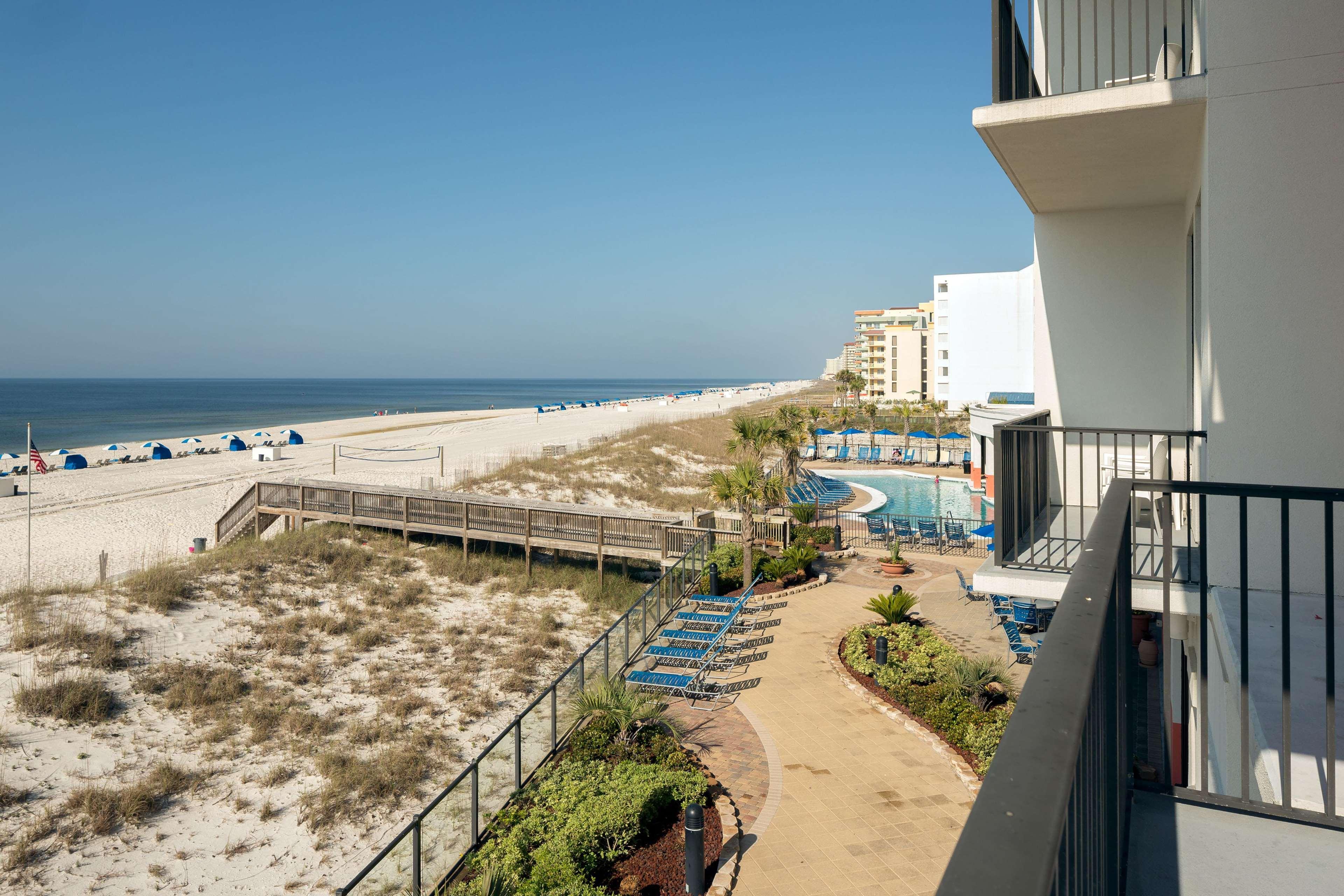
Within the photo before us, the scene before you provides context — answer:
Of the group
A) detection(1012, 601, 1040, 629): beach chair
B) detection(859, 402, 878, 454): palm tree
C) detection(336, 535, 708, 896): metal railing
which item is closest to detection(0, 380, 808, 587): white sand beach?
detection(336, 535, 708, 896): metal railing

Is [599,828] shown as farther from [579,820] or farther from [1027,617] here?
[1027,617]

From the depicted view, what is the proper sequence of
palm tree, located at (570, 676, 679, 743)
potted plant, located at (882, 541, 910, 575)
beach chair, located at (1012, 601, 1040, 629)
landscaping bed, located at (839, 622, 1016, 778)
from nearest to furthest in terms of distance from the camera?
landscaping bed, located at (839, 622, 1016, 778) < palm tree, located at (570, 676, 679, 743) < beach chair, located at (1012, 601, 1040, 629) < potted plant, located at (882, 541, 910, 575)

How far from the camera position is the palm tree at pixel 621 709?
11.3 m

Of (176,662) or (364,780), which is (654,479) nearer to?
(176,662)

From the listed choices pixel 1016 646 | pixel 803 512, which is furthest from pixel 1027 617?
pixel 803 512

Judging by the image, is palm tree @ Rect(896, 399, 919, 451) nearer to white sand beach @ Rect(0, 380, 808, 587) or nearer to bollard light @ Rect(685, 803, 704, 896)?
white sand beach @ Rect(0, 380, 808, 587)

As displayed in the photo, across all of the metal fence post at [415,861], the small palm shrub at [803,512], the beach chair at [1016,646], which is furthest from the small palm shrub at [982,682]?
the small palm shrub at [803,512]

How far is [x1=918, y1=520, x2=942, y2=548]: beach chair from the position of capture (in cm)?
2284

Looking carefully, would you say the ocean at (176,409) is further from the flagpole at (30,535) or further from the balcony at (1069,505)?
the balcony at (1069,505)

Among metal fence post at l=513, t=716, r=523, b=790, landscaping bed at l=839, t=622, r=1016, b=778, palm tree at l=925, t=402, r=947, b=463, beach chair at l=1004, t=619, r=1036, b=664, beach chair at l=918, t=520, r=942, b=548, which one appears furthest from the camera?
palm tree at l=925, t=402, r=947, b=463

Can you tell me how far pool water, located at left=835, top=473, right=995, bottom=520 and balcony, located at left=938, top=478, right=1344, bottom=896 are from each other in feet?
67.0

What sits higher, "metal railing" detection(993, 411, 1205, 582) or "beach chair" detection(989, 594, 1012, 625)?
"metal railing" detection(993, 411, 1205, 582)

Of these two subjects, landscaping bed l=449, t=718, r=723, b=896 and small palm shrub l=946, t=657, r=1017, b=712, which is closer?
landscaping bed l=449, t=718, r=723, b=896

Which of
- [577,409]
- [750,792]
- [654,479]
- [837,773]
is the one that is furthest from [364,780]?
[577,409]
